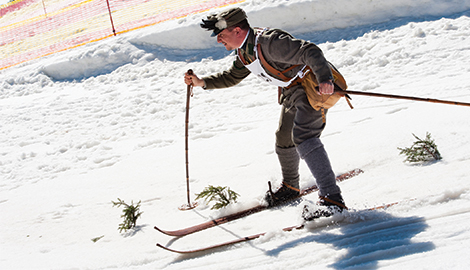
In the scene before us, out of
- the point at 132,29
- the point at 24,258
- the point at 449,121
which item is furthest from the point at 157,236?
the point at 132,29

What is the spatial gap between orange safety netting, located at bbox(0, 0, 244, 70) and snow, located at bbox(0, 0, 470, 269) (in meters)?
1.40

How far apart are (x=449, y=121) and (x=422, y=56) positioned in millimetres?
3287

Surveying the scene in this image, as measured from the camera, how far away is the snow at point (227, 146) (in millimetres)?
2387

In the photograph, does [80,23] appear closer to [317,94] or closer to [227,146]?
[227,146]

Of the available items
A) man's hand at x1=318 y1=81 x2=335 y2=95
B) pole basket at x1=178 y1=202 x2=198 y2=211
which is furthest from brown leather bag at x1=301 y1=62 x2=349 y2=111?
pole basket at x1=178 y1=202 x2=198 y2=211

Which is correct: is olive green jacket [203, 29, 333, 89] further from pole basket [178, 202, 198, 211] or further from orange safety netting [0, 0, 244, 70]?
orange safety netting [0, 0, 244, 70]

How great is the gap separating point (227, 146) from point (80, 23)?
11112 millimetres

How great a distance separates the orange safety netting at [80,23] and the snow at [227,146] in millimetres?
1400

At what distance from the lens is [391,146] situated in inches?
147

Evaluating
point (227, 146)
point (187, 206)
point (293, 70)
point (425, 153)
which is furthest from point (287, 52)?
point (227, 146)

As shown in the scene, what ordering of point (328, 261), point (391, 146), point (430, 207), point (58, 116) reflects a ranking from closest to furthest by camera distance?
point (328, 261) < point (430, 207) < point (391, 146) < point (58, 116)

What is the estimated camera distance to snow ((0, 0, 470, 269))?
Result: 2.39 metres

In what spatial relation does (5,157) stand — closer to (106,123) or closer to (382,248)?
(106,123)

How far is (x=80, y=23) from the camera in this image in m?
A: 13.8
